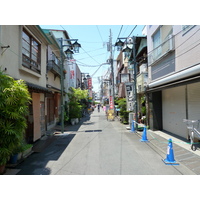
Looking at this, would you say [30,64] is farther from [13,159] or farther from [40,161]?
[40,161]

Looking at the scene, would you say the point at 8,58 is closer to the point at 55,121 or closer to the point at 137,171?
the point at 137,171

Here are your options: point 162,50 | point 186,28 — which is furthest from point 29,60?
point 186,28

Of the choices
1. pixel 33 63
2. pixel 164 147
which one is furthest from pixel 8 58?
pixel 164 147

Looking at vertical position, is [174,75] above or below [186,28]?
below

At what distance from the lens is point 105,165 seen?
190 inches

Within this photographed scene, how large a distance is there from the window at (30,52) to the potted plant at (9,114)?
147 inches

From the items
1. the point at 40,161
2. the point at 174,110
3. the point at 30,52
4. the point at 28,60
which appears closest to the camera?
the point at 40,161

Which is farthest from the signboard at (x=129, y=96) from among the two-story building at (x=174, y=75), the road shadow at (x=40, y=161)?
the road shadow at (x=40, y=161)

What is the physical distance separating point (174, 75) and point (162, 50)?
3160 mm

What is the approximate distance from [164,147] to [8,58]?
8.56 metres

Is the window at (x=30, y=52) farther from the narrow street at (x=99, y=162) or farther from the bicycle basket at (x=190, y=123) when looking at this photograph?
the bicycle basket at (x=190, y=123)

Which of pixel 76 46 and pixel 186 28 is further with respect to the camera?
pixel 76 46

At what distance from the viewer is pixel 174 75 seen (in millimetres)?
6926

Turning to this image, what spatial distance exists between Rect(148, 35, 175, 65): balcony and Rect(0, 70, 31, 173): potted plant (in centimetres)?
813
